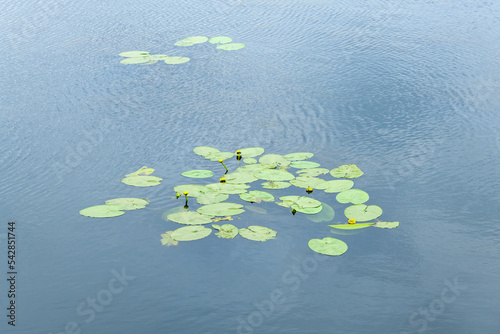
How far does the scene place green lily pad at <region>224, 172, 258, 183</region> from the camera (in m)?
8.56

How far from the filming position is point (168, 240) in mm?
7594

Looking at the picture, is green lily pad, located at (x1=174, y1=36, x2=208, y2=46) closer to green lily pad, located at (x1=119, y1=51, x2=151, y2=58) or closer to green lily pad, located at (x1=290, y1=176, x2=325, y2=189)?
green lily pad, located at (x1=119, y1=51, x2=151, y2=58)

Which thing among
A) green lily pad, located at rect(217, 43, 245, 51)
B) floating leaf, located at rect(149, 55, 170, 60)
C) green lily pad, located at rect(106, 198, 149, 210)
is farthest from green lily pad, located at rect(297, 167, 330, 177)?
floating leaf, located at rect(149, 55, 170, 60)

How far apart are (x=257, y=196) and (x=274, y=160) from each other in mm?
1053

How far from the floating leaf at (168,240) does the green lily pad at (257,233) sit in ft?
3.05

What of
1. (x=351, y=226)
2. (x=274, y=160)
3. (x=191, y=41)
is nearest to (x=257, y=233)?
(x=351, y=226)

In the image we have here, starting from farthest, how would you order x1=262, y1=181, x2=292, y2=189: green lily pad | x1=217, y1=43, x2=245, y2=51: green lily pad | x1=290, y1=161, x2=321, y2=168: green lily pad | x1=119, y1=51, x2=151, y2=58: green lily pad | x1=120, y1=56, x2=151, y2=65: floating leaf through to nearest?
x1=217, y1=43, x2=245, y2=51: green lily pad < x1=119, y1=51, x2=151, y2=58: green lily pad < x1=120, y1=56, x2=151, y2=65: floating leaf < x1=290, y1=161, x2=321, y2=168: green lily pad < x1=262, y1=181, x2=292, y2=189: green lily pad

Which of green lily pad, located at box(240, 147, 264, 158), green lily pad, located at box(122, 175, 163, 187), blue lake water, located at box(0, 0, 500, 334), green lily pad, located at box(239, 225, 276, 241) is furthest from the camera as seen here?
green lily pad, located at box(240, 147, 264, 158)

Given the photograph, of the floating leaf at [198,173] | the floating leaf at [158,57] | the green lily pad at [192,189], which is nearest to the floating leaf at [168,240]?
the green lily pad at [192,189]

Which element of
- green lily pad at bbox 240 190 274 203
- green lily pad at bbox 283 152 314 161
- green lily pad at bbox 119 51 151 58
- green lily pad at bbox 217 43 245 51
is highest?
green lily pad at bbox 217 43 245 51

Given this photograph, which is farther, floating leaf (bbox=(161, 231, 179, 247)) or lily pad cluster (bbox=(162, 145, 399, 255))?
lily pad cluster (bbox=(162, 145, 399, 255))

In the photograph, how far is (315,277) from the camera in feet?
23.1

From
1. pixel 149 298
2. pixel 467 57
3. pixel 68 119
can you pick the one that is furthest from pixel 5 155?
pixel 467 57

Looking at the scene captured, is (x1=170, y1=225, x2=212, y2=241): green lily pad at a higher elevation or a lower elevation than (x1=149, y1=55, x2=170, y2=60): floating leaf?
lower
